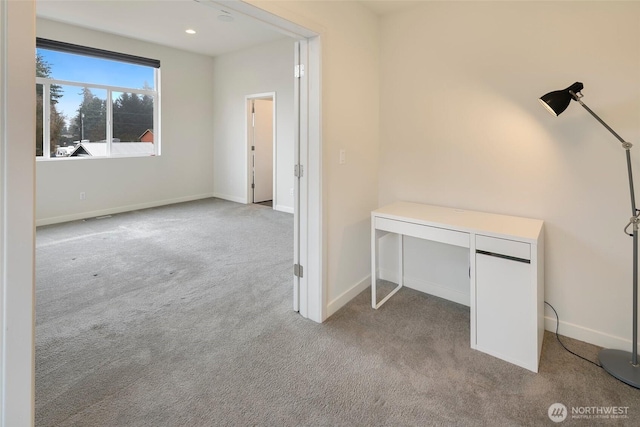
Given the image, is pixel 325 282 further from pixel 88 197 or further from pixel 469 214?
pixel 88 197

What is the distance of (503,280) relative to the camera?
6.57 ft

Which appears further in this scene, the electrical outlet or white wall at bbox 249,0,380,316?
the electrical outlet

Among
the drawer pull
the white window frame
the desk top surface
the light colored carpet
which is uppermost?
the white window frame

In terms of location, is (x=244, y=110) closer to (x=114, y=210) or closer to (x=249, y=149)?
(x=249, y=149)

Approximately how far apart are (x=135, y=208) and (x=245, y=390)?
536cm

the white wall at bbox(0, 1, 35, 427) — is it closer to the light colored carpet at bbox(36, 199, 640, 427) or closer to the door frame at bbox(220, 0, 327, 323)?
the light colored carpet at bbox(36, 199, 640, 427)

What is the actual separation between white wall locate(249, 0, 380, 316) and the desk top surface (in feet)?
1.01

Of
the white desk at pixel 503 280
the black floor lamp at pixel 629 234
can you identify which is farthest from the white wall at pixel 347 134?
the black floor lamp at pixel 629 234

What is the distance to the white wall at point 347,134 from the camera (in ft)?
7.91

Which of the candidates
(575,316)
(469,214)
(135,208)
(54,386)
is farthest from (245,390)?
(135,208)

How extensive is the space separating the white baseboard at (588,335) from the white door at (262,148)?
5.49 m

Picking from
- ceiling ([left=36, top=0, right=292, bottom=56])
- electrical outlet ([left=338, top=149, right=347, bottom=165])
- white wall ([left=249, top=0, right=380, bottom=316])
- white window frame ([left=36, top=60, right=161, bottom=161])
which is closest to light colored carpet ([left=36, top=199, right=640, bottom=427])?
white wall ([left=249, top=0, right=380, bottom=316])

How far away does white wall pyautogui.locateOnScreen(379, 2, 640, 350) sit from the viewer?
6.75 ft

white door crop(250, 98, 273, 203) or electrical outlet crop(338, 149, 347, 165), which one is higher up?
white door crop(250, 98, 273, 203)
